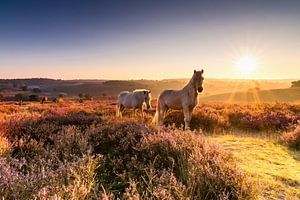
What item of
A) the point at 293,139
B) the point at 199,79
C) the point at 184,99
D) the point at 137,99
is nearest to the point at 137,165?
the point at 293,139

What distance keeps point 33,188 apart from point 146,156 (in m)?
2.49

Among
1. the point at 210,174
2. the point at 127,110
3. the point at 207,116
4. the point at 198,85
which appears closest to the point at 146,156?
the point at 210,174

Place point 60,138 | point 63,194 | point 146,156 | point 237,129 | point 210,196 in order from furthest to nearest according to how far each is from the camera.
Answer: point 237,129 < point 60,138 < point 146,156 < point 210,196 < point 63,194

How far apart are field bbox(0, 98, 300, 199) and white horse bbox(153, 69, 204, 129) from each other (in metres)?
2.56

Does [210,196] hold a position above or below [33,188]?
below

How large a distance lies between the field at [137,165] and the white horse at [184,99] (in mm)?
2563

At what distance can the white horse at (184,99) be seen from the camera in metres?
11.4

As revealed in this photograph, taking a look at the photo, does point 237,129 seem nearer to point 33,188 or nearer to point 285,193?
point 285,193

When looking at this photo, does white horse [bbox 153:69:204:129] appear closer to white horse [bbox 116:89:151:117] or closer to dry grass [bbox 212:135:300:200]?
dry grass [bbox 212:135:300:200]

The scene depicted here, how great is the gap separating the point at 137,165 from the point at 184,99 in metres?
7.00

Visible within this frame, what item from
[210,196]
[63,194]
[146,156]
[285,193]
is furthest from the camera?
[146,156]

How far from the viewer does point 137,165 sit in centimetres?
501

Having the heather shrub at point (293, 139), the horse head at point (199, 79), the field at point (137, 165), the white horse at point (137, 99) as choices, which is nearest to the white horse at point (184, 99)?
the horse head at point (199, 79)

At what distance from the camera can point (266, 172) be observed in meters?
5.73
